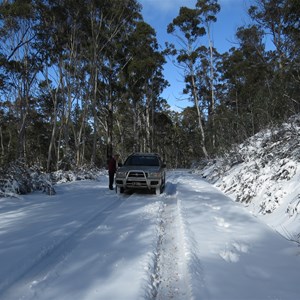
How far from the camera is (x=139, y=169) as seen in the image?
11.7m

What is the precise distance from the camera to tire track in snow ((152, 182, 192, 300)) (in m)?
3.74

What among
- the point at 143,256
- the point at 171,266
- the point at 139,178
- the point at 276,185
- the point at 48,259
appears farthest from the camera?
the point at 139,178

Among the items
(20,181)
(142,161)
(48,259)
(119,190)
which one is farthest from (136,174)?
(48,259)

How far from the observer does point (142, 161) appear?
42.3 ft

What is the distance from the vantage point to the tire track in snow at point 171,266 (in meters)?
3.74

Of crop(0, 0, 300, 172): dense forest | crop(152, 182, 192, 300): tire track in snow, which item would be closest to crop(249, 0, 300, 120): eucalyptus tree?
crop(0, 0, 300, 172): dense forest

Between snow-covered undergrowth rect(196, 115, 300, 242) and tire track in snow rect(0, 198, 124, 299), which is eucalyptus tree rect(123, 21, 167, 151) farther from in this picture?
tire track in snow rect(0, 198, 124, 299)

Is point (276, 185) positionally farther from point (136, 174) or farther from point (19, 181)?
point (19, 181)

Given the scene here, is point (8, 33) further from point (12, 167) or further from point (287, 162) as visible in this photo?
point (287, 162)

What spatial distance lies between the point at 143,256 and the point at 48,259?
1.39 metres

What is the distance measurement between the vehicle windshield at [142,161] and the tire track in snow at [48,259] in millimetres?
6006

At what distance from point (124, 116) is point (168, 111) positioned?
60.2 feet

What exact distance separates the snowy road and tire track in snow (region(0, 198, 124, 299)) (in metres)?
0.01

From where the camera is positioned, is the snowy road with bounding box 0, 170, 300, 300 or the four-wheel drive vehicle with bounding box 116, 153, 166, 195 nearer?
the snowy road with bounding box 0, 170, 300, 300
